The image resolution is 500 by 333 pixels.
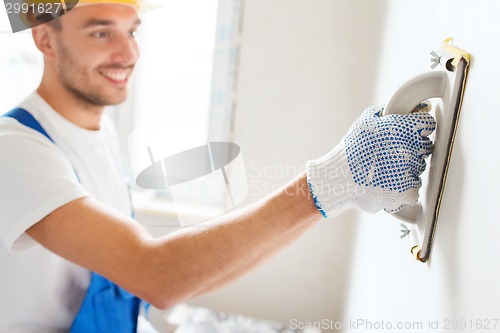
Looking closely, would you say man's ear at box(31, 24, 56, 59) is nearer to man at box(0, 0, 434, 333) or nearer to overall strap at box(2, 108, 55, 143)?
man at box(0, 0, 434, 333)

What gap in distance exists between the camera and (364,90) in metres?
1.65

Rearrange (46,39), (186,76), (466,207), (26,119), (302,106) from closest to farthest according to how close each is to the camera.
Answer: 1. (466,207)
2. (26,119)
3. (46,39)
4. (302,106)
5. (186,76)

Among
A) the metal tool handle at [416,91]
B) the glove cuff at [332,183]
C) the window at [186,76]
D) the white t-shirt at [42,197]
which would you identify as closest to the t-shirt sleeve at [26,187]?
the white t-shirt at [42,197]

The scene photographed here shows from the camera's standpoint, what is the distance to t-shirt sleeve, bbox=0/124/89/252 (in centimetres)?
85

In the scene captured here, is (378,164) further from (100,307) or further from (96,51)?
(96,51)

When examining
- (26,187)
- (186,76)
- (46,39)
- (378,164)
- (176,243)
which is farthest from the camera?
(186,76)

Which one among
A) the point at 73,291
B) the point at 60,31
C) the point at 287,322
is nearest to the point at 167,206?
the point at 287,322

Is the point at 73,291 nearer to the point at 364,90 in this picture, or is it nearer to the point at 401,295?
the point at 401,295

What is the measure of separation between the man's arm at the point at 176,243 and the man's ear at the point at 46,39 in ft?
1.84

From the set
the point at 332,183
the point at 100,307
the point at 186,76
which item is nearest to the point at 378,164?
the point at 332,183

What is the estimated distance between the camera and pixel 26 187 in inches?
34.4

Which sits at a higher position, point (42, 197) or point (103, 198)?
point (42, 197)

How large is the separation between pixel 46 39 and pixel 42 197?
562 millimetres

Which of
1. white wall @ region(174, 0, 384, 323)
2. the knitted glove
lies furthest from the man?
white wall @ region(174, 0, 384, 323)
